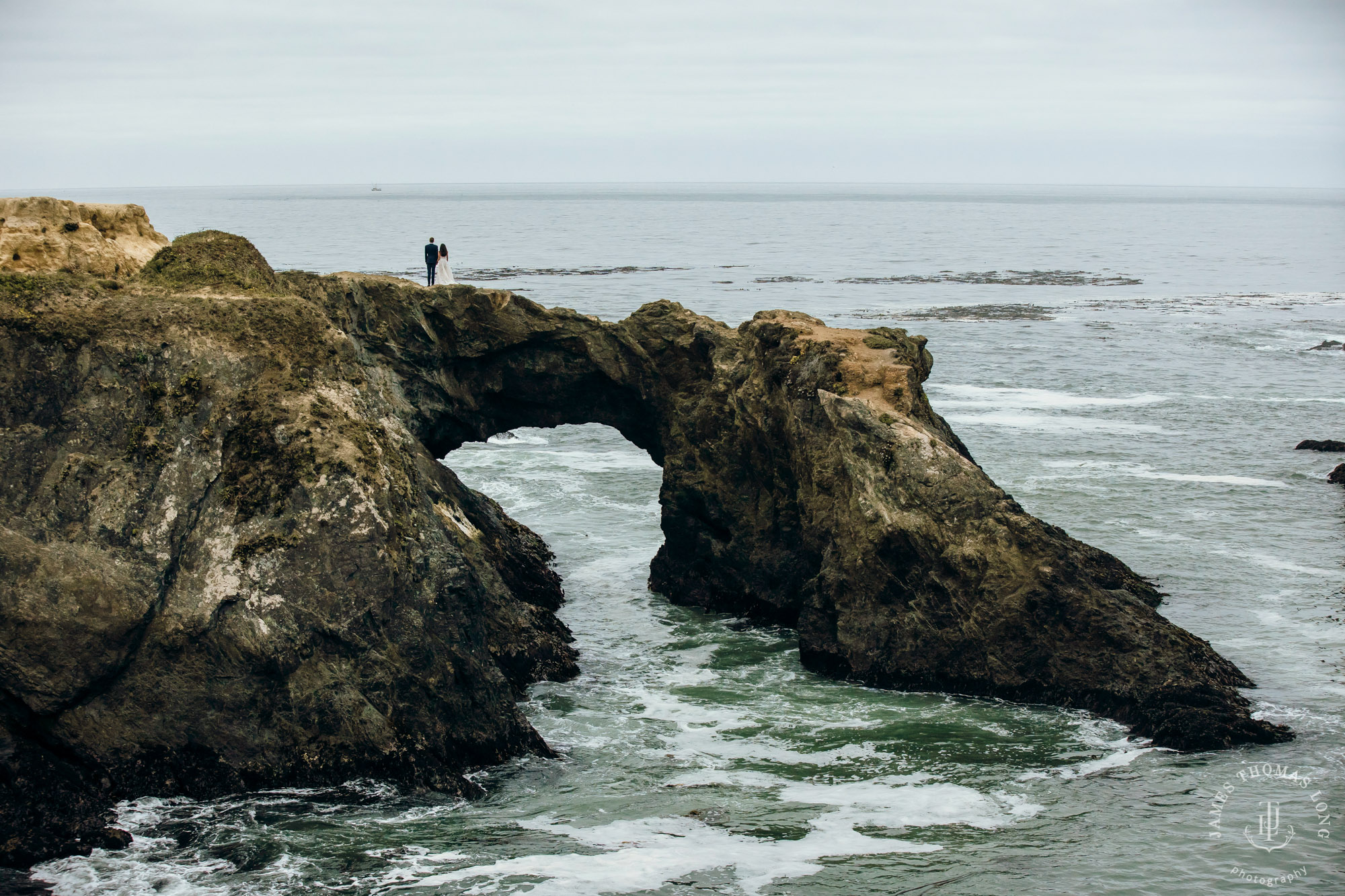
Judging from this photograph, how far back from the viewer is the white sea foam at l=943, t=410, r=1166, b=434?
142 feet

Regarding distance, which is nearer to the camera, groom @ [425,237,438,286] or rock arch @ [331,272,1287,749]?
rock arch @ [331,272,1287,749]

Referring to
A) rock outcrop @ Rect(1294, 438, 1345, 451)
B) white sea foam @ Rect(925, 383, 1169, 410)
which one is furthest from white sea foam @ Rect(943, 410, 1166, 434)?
rock outcrop @ Rect(1294, 438, 1345, 451)

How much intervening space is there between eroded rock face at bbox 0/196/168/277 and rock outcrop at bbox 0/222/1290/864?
5.64ft

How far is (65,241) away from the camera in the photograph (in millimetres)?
19938

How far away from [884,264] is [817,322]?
324 feet

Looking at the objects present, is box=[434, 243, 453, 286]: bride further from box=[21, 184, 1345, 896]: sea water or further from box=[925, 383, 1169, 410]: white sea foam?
box=[925, 383, 1169, 410]: white sea foam

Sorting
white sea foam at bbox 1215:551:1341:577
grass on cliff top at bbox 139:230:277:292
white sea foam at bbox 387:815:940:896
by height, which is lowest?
white sea foam at bbox 387:815:940:896

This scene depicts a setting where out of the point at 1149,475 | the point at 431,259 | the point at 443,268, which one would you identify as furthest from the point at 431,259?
the point at 1149,475

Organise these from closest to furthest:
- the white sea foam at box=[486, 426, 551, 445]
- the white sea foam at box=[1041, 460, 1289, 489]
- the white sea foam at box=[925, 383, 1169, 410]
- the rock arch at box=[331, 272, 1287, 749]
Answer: the rock arch at box=[331, 272, 1287, 749] < the white sea foam at box=[1041, 460, 1289, 489] < the white sea foam at box=[486, 426, 551, 445] < the white sea foam at box=[925, 383, 1169, 410]

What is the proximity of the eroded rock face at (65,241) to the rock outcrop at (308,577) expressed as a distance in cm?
172

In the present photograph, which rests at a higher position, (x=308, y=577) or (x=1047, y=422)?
(x=1047, y=422)

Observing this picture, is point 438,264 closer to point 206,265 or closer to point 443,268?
point 443,268

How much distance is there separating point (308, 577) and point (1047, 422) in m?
34.4

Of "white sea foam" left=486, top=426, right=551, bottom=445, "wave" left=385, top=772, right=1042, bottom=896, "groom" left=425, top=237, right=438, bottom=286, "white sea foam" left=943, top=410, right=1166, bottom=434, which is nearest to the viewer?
"wave" left=385, top=772, right=1042, bottom=896
